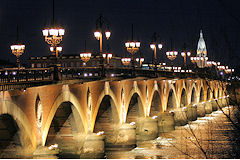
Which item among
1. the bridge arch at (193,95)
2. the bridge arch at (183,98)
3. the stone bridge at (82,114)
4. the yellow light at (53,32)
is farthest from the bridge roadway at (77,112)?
the bridge arch at (193,95)

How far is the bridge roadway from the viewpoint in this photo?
17703mm

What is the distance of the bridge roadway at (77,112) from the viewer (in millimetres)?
17703

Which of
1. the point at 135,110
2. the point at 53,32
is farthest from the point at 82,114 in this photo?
the point at 135,110

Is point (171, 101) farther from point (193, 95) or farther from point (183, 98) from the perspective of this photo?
point (193, 95)

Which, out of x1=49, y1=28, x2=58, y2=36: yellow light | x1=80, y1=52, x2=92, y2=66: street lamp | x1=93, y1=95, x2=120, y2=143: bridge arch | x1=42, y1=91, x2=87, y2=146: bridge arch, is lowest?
x1=93, y1=95, x2=120, y2=143: bridge arch

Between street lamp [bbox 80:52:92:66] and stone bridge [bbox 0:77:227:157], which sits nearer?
stone bridge [bbox 0:77:227:157]

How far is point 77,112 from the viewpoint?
24.8m

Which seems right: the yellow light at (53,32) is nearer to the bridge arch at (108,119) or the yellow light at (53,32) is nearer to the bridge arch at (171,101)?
the bridge arch at (108,119)

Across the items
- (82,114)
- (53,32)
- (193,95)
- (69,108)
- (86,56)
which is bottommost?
(193,95)

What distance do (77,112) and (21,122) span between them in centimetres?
755

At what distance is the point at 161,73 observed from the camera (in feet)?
163

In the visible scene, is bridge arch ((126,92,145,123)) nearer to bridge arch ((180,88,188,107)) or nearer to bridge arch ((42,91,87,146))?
bridge arch ((42,91,87,146))

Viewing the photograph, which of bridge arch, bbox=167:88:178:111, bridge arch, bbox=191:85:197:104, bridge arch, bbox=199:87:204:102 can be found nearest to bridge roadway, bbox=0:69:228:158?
bridge arch, bbox=167:88:178:111

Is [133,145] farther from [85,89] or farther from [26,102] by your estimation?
[26,102]
